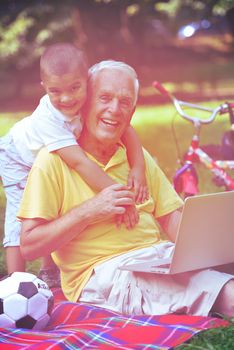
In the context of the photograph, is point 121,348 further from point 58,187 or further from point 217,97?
point 217,97

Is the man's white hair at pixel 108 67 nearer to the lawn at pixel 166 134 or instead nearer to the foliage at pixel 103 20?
the lawn at pixel 166 134

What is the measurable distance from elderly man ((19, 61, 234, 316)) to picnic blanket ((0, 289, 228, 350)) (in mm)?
75

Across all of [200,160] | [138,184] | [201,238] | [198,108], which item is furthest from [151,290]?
[198,108]

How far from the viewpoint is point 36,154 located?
2.65 m

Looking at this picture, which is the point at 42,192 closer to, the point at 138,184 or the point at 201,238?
the point at 138,184

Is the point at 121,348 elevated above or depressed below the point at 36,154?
below

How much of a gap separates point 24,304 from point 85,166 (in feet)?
Answer: 1.56

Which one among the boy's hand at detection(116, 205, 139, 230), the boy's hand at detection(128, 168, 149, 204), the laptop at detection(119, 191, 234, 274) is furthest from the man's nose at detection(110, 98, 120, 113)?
the laptop at detection(119, 191, 234, 274)

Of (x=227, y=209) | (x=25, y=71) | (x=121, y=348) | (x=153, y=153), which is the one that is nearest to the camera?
(x=121, y=348)

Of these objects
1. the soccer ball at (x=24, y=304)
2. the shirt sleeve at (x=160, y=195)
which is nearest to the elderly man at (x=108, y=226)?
the shirt sleeve at (x=160, y=195)

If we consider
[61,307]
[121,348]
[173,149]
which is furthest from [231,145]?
[121,348]

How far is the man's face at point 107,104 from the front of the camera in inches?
99.6

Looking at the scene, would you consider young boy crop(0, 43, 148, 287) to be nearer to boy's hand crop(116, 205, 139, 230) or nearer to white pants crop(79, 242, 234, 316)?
boy's hand crop(116, 205, 139, 230)

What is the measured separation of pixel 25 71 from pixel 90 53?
1830 mm
